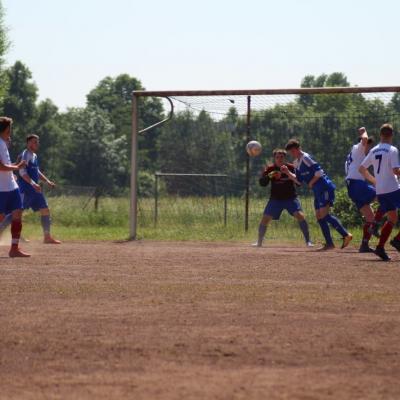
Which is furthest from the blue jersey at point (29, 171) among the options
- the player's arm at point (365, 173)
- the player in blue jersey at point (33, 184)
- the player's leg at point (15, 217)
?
the player's arm at point (365, 173)

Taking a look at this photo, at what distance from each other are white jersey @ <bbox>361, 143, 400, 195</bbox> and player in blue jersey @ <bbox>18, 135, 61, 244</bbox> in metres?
5.99

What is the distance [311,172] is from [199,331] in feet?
33.3

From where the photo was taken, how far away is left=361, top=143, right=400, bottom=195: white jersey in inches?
634

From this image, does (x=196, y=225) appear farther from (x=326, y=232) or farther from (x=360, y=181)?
(x=360, y=181)

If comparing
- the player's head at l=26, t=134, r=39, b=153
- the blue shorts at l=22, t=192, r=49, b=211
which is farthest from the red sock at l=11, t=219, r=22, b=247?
the blue shorts at l=22, t=192, r=49, b=211

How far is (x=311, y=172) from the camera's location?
18828mm

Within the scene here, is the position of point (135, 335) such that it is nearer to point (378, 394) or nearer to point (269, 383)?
point (269, 383)

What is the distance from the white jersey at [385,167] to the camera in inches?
634

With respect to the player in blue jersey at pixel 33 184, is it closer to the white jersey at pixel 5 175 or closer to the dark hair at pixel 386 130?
the white jersey at pixel 5 175

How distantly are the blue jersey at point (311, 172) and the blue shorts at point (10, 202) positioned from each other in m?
5.01

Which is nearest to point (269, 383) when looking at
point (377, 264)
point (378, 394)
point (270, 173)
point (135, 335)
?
point (378, 394)

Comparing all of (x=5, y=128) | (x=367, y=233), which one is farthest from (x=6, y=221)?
(x=367, y=233)

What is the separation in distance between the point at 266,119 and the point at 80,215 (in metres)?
7.55

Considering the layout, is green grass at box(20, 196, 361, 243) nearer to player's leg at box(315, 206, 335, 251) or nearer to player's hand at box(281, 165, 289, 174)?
player's hand at box(281, 165, 289, 174)
